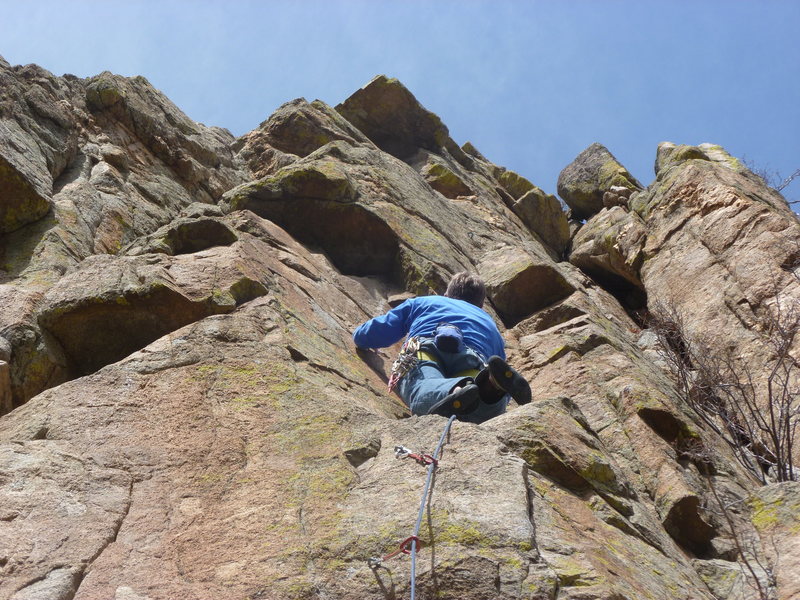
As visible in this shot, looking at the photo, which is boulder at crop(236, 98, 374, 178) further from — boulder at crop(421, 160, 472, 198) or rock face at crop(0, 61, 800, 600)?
boulder at crop(421, 160, 472, 198)

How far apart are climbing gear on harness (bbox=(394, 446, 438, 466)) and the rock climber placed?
1.05 metres

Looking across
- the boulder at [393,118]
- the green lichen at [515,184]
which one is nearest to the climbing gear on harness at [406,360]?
the boulder at [393,118]

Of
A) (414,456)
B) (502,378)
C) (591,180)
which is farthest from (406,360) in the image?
(591,180)

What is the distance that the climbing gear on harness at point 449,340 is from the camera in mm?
7220

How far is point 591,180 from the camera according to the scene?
25172 millimetres

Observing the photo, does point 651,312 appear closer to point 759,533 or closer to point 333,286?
point 333,286

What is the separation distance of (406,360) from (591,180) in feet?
63.9

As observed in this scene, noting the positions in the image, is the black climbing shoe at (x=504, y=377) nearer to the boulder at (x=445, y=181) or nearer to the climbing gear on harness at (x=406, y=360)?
the climbing gear on harness at (x=406, y=360)

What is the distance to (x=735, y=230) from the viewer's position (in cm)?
1539

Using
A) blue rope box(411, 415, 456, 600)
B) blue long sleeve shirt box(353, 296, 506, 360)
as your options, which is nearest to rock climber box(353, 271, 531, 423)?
blue long sleeve shirt box(353, 296, 506, 360)

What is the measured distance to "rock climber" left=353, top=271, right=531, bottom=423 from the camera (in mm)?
6316

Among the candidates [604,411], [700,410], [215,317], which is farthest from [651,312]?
[215,317]

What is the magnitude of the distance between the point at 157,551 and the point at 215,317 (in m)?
2.95

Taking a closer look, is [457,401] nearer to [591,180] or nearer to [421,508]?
[421,508]
